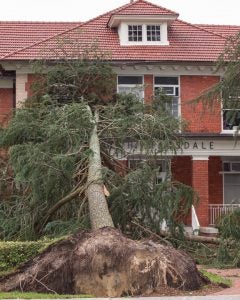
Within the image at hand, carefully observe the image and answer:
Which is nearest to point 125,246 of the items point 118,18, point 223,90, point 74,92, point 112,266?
point 112,266

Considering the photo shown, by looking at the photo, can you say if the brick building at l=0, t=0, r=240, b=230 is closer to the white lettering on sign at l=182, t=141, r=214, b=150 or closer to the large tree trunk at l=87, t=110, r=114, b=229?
the white lettering on sign at l=182, t=141, r=214, b=150

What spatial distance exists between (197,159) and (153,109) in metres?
5.49

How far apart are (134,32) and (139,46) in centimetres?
84

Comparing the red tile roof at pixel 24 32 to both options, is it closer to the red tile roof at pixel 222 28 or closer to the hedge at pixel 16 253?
the red tile roof at pixel 222 28

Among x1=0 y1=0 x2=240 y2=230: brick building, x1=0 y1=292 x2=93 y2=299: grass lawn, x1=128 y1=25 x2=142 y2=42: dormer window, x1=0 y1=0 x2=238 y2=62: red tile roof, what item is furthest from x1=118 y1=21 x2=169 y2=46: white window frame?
x1=0 y1=292 x2=93 y2=299: grass lawn

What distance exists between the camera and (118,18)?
25.0 metres

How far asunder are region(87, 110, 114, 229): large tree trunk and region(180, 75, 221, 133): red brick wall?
336 inches

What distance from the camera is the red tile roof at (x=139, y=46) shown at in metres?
23.6

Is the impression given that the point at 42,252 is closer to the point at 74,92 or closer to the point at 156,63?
the point at 74,92

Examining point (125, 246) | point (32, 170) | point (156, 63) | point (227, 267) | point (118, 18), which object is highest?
point (118, 18)

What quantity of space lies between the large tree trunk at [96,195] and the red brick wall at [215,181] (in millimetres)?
10042

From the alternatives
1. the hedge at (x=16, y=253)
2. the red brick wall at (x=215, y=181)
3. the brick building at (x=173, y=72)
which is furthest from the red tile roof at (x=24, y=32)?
the hedge at (x=16, y=253)

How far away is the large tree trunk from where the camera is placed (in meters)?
14.1

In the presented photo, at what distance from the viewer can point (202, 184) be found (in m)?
23.0
